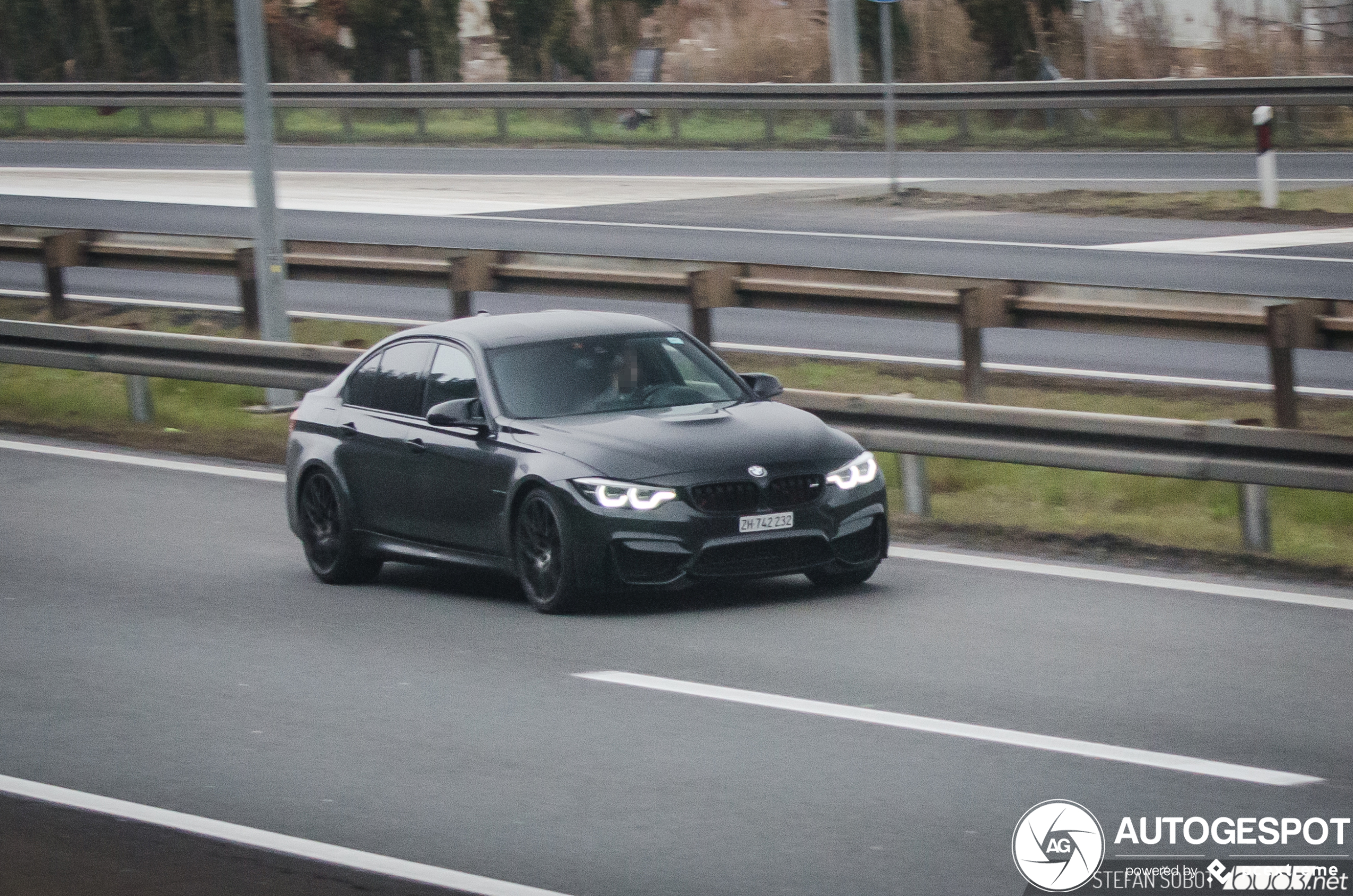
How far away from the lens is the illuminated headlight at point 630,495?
33.3ft

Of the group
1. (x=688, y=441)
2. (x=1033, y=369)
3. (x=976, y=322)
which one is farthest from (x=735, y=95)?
(x=688, y=441)

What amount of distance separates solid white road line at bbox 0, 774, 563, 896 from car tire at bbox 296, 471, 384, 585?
3.89m

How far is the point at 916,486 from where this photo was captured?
1307 centimetres

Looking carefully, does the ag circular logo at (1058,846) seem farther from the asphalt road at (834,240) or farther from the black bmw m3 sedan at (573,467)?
the asphalt road at (834,240)

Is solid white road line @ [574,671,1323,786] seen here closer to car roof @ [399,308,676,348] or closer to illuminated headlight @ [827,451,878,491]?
illuminated headlight @ [827,451,878,491]

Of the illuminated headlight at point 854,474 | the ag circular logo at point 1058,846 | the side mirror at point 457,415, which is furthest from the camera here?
the side mirror at point 457,415

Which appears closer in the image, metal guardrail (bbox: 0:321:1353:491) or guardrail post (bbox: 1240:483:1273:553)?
metal guardrail (bbox: 0:321:1353:491)

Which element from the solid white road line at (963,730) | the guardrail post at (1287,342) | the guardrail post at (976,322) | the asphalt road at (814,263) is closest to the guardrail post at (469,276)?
the asphalt road at (814,263)

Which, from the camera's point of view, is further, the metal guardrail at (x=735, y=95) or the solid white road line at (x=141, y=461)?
the metal guardrail at (x=735, y=95)

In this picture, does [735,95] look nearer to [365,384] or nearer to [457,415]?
[365,384]

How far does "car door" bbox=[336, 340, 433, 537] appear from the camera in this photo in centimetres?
1144

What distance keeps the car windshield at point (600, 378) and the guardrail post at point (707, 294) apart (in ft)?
11.2

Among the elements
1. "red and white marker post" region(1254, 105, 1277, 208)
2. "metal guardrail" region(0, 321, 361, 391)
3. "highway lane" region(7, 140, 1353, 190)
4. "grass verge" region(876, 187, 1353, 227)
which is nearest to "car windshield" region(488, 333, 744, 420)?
"metal guardrail" region(0, 321, 361, 391)

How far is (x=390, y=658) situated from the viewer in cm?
979
